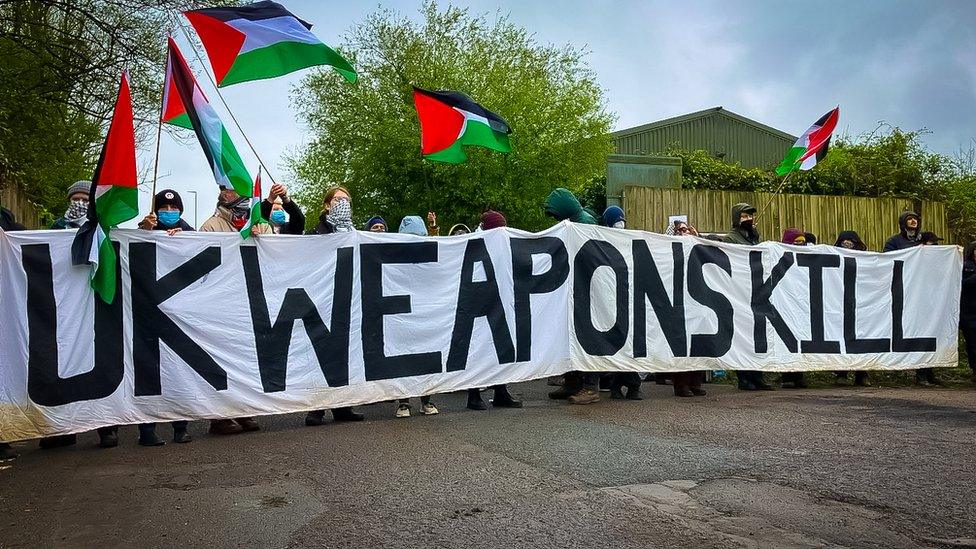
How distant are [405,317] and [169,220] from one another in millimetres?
2324

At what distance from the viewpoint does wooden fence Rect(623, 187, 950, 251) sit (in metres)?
15.4

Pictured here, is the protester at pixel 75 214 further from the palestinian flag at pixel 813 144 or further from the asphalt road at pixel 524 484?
the palestinian flag at pixel 813 144

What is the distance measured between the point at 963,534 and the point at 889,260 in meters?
8.17

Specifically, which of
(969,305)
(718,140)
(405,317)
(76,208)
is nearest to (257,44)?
(76,208)

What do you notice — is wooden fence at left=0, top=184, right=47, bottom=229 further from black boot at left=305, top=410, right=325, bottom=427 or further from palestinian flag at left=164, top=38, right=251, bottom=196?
black boot at left=305, top=410, right=325, bottom=427

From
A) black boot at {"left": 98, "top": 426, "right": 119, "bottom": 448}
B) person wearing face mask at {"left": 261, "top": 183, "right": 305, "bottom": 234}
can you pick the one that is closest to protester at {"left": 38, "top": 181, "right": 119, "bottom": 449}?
black boot at {"left": 98, "top": 426, "right": 119, "bottom": 448}

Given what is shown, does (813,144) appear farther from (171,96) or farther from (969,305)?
(171,96)

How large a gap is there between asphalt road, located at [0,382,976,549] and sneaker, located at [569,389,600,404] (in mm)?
939

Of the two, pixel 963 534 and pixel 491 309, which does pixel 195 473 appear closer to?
pixel 491 309

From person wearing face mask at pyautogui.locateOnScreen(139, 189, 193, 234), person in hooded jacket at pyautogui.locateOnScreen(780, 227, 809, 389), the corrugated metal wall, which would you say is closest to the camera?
person wearing face mask at pyautogui.locateOnScreen(139, 189, 193, 234)

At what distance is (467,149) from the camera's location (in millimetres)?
24781

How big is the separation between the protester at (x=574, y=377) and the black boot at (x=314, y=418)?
256 cm

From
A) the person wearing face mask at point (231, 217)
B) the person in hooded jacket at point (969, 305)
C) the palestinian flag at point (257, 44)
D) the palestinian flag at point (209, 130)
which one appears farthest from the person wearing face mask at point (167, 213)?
the person in hooded jacket at point (969, 305)

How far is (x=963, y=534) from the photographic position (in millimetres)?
4168
